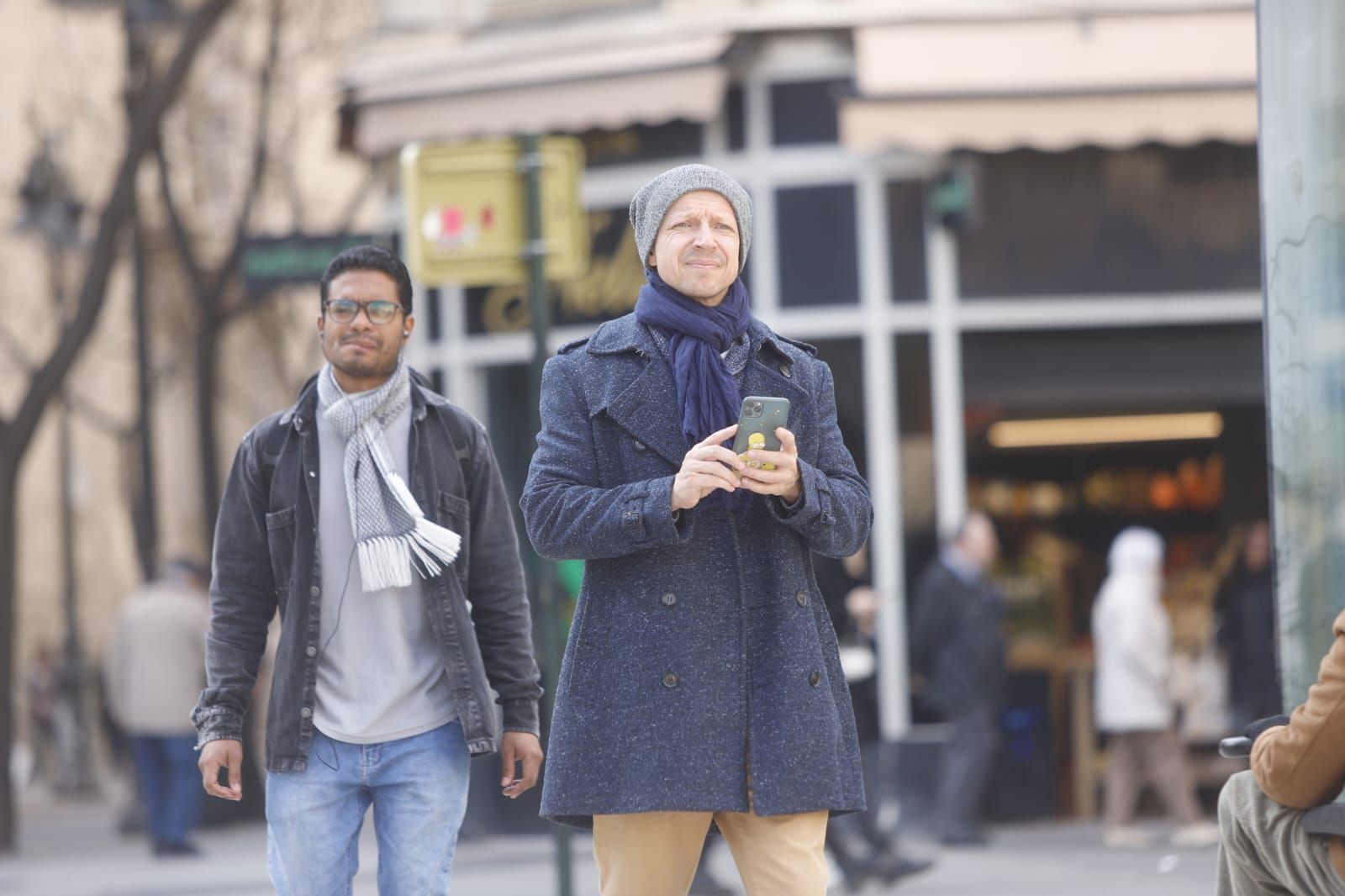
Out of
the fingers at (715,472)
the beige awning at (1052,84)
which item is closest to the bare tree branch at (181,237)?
the beige awning at (1052,84)

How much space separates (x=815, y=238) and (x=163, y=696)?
504 cm

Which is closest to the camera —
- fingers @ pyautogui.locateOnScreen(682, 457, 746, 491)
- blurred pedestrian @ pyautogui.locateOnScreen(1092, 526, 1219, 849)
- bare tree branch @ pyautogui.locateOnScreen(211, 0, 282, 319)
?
fingers @ pyautogui.locateOnScreen(682, 457, 746, 491)

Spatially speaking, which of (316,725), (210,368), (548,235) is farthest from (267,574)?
(210,368)

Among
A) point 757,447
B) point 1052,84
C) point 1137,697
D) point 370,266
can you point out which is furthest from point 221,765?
point 1052,84

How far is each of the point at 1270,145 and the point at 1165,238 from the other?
8202mm

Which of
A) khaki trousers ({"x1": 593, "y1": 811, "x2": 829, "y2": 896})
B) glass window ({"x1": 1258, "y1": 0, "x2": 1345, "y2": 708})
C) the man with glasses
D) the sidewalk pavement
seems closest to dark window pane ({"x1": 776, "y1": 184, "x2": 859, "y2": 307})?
the sidewalk pavement

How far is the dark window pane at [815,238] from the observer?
14133 millimetres

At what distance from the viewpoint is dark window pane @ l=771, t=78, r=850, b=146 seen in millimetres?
14164

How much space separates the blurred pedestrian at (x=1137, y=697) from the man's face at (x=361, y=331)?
864 cm

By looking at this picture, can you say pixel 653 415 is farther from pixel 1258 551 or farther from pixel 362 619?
pixel 1258 551

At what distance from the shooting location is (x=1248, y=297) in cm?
1421

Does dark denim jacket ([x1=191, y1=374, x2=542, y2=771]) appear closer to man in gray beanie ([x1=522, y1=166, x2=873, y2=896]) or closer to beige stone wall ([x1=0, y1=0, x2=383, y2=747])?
man in gray beanie ([x1=522, y1=166, x2=873, y2=896])

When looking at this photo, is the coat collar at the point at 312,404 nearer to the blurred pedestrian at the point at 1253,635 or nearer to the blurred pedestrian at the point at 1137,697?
the blurred pedestrian at the point at 1137,697

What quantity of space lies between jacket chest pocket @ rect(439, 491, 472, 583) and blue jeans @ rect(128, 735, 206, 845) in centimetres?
981
